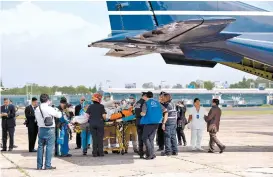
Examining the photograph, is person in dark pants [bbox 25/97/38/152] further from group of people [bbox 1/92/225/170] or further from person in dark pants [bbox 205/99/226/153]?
person in dark pants [bbox 205/99/226/153]

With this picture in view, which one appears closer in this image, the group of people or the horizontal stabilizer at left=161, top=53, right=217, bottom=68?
the group of people

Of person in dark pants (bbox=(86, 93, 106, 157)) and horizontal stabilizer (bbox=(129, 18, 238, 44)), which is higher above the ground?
horizontal stabilizer (bbox=(129, 18, 238, 44))

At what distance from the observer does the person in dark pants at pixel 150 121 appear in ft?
41.4

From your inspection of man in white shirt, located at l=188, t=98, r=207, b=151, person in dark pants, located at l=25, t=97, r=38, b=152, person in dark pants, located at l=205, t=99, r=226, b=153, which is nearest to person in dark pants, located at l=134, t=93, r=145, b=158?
person in dark pants, located at l=205, t=99, r=226, b=153

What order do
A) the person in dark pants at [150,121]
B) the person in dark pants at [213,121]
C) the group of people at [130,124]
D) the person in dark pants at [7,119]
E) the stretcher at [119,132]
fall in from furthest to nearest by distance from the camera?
the person in dark pants at [7,119] → the person in dark pants at [213,121] → the stretcher at [119,132] → the group of people at [130,124] → the person in dark pants at [150,121]

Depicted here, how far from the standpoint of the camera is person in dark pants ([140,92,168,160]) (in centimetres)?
1262

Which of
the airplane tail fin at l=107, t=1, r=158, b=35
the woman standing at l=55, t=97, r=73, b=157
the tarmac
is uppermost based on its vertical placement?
the airplane tail fin at l=107, t=1, r=158, b=35

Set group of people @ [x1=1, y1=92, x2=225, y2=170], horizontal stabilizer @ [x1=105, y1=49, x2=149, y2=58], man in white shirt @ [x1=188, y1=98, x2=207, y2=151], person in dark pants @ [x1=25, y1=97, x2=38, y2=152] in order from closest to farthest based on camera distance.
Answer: group of people @ [x1=1, y1=92, x2=225, y2=170]
horizontal stabilizer @ [x1=105, y1=49, x2=149, y2=58]
man in white shirt @ [x1=188, y1=98, x2=207, y2=151]
person in dark pants @ [x1=25, y1=97, x2=38, y2=152]

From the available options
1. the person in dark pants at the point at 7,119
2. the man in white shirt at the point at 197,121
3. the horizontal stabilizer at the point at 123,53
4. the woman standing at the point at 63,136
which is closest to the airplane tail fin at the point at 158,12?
the horizontal stabilizer at the point at 123,53

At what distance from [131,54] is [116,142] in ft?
Result: 8.59

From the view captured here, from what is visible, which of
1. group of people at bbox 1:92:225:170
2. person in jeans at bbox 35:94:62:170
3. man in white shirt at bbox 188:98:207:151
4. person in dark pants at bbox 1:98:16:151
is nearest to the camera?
person in jeans at bbox 35:94:62:170

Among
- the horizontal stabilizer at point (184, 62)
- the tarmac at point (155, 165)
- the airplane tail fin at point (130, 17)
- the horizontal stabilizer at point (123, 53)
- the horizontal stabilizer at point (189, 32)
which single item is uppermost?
the airplane tail fin at point (130, 17)

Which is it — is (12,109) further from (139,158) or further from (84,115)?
(139,158)

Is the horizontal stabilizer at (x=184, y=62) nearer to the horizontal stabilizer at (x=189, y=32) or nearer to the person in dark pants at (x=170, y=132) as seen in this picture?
the person in dark pants at (x=170, y=132)
